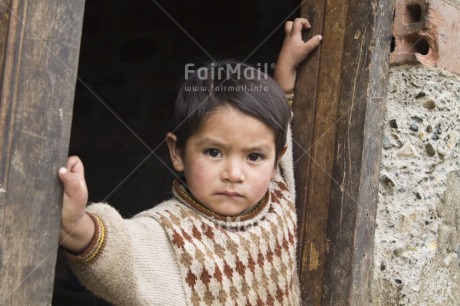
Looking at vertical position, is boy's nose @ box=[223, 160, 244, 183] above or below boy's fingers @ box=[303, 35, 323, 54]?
below

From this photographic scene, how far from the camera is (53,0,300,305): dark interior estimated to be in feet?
12.6

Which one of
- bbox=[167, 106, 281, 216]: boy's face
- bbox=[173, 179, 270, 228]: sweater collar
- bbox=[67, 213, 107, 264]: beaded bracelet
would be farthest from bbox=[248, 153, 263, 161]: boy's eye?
bbox=[67, 213, 107, 264]: beaded bracelet

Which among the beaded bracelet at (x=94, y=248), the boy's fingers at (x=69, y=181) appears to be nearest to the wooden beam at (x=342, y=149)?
the beaded bracelet at (x=94, y=248)

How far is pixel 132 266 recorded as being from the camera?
1562mm

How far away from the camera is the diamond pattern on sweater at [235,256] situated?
1.68 metres

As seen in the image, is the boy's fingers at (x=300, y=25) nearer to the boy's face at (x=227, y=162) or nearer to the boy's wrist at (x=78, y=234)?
the boy's face at (x=227, y=162)

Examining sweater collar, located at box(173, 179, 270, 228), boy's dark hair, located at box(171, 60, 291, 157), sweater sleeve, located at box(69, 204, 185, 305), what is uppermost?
boy's dark hair, located at box(171, 60, 291, 157)

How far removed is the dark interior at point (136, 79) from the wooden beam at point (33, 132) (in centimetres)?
240

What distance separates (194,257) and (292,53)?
29.1 inches

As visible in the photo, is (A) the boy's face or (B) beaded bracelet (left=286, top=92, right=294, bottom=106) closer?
(A) the boy's face

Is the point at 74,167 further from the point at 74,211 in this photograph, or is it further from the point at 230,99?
the point at 230,99

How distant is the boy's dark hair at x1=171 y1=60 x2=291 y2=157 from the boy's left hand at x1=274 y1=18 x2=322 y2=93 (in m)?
0.14

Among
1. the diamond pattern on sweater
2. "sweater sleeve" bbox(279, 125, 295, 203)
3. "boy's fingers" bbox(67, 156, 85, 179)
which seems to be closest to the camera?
"boy's fingers" bbox(67, 156, 85, 179)

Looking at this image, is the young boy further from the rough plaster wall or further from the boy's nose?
the rough plaster wall
